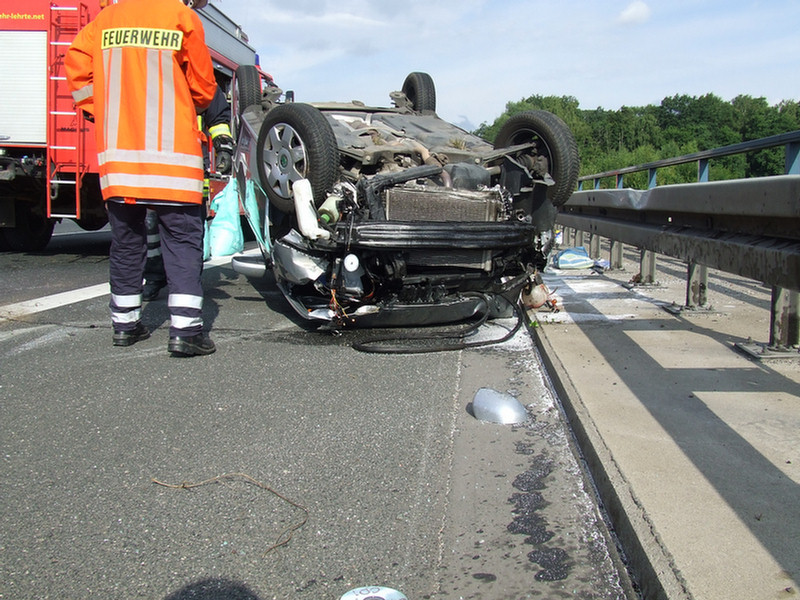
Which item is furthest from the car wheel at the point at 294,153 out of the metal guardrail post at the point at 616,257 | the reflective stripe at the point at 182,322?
the metal guardrail post at the point at 616,257

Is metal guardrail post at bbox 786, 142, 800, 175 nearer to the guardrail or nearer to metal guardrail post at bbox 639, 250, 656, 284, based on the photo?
the guardrail

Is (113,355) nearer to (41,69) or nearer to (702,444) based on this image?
(702,444)

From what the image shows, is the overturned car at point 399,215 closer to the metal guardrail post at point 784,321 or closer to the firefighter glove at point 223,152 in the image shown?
the firefighter glove at point 223,152

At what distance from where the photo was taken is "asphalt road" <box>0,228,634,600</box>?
2.06 metres

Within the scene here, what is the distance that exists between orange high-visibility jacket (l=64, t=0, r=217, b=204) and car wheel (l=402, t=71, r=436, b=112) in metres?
3.22

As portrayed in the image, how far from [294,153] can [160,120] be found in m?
0.86

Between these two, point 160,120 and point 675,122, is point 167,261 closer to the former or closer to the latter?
point 160,120

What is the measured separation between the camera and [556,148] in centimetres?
518

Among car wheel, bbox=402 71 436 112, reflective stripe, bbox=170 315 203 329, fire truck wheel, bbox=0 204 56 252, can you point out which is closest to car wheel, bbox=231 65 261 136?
car wheel, bbox=402 71 436 112

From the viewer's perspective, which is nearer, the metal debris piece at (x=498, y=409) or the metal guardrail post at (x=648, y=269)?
the metal debris piece at (x=498, y=409)

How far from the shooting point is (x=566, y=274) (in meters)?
7.67

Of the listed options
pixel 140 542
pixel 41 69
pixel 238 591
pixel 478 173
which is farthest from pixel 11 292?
pixel 238 591

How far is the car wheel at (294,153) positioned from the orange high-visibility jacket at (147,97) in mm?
676

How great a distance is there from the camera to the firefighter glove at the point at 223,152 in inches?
205
